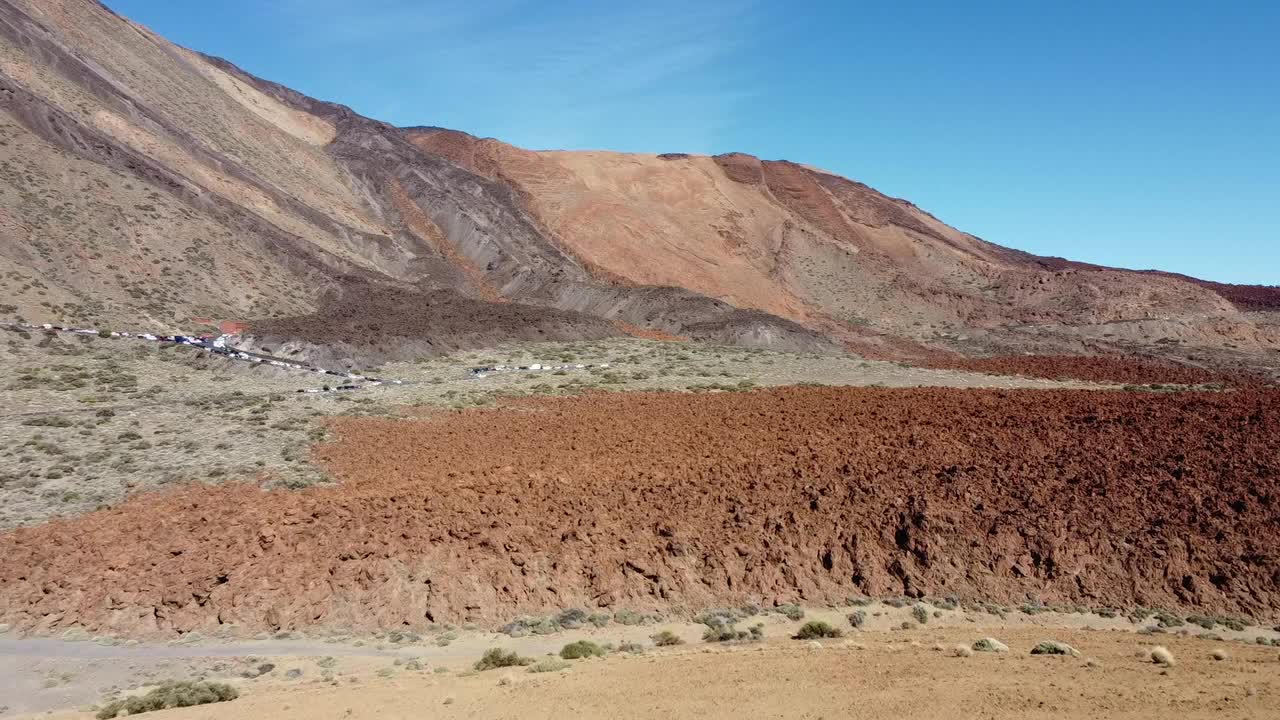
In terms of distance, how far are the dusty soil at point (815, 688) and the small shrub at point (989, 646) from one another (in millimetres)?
181

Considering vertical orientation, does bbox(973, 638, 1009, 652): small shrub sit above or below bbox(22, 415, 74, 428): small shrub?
below

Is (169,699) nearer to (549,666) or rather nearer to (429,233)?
(549,666)

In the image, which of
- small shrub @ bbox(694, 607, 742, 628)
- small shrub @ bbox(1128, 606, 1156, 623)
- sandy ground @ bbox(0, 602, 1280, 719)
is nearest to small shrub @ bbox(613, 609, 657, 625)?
sandy ground @ bbox(0, 602, 1280, 719)

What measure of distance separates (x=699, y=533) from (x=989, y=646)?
16.5 feet

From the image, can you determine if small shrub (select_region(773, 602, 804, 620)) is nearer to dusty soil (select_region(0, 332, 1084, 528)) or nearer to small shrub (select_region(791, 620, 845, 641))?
small shrub (select_region(791, 620, 845, 641))

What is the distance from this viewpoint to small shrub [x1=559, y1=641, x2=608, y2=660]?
460 inches

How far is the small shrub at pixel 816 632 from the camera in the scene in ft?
41.3

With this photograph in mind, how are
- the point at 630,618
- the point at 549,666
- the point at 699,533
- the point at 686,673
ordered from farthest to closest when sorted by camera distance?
the point at 699,533
the point at 630,618
the point at 549,666
the point at 686,673

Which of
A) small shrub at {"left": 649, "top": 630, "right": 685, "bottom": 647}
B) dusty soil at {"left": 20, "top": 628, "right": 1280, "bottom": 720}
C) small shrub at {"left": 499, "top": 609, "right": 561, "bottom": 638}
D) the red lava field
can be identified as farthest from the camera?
the red lava field

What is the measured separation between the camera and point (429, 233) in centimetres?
6850

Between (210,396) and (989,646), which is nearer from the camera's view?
(989,646)

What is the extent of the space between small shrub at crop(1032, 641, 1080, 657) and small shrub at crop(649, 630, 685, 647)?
15.5 feet

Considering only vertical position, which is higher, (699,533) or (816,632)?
(699,533)

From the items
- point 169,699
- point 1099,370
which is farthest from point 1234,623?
point 1099,370
